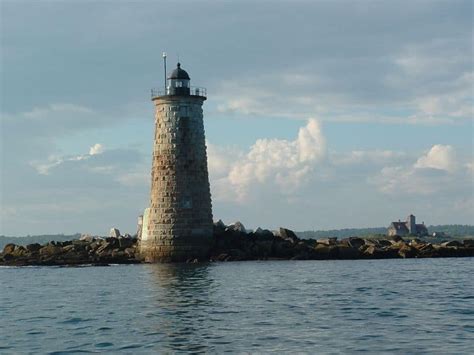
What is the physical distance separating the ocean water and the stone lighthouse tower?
576 cm

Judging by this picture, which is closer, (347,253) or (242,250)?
(242,250)

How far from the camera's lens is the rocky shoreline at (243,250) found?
192 feet

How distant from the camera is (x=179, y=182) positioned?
5500cm

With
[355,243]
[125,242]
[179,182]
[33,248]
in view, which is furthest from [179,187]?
[355,243]

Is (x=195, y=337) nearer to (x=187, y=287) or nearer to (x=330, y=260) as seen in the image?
(x=187, y=287)

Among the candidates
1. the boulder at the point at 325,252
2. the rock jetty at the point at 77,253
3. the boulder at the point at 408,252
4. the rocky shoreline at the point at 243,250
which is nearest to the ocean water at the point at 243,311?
the rocky shoreline at the point at 243,250

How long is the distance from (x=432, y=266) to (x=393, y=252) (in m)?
10.5

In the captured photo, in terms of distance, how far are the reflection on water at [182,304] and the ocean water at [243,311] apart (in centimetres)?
4

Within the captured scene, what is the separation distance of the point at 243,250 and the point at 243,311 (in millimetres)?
29332

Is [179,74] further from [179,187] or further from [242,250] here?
[242,250]

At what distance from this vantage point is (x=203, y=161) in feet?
184

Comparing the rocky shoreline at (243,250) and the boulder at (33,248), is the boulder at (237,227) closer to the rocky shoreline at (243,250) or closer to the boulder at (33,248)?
the rocky shoreline at (243,250)

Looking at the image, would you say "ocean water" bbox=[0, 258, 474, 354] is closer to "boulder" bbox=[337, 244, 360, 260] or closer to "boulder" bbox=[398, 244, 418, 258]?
"boulder" bbox=[337, 244, 360, 260]

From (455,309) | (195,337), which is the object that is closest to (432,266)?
(455,309)
